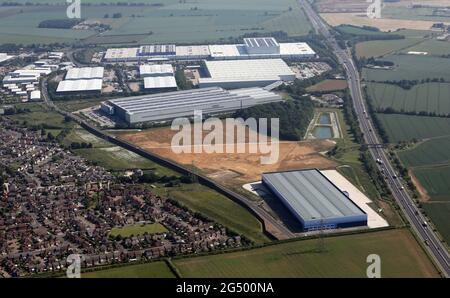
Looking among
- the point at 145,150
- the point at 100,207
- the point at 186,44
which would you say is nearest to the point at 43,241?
the point at 100,207

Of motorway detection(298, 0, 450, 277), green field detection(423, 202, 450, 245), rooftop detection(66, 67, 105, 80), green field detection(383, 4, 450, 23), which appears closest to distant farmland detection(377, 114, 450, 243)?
green field detection(423, 202, 450, 245)

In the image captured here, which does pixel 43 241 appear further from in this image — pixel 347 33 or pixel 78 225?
pixel 347 33

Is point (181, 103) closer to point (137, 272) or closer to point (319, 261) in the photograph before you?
point (137, 272)

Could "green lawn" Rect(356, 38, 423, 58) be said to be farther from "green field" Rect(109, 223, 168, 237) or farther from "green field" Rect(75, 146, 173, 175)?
"green field" Rect(109, 223, 168, 237)

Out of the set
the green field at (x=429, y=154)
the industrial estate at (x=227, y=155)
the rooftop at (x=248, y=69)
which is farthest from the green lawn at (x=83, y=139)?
the green field at (x=429, y=154)

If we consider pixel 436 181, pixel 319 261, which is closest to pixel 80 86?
pixel 436 181

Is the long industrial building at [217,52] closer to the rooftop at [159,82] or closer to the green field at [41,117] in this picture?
the rooftop at [159,82]
